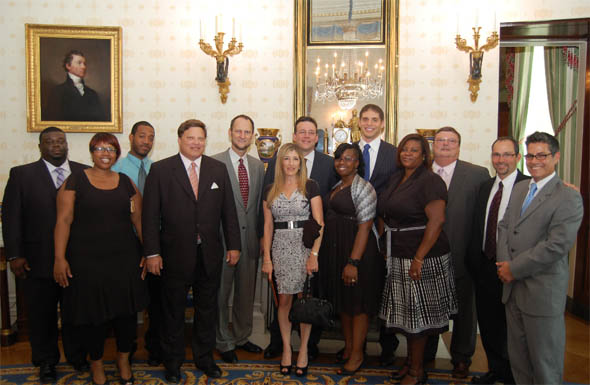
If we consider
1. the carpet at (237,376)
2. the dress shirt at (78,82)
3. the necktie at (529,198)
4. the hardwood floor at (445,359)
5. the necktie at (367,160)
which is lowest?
the hardwood floor at (445,359)

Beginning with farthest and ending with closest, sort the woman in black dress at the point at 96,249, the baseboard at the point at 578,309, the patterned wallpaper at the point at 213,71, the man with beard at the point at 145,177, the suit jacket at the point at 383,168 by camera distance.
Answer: the baseboard at the point at 578,309, the patterned wallpaper at the point at 213,71, the suit jacket at the point at 383,168, the man with beard at the point at 145,177, the woman in black dress at the point at 96,249

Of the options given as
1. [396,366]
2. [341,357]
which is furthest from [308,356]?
[396,366]

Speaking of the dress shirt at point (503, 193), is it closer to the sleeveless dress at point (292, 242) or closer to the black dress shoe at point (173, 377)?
the sleeveless dress at point (292, 242)

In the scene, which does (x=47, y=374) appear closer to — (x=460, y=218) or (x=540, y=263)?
(x=460, y=218)

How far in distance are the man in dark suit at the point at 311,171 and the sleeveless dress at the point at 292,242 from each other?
14.1 inches

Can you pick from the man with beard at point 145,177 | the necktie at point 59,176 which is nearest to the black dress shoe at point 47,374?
the man with beard at point 145,177

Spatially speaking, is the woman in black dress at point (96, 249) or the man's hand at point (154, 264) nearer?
the woman in black dress at point (96, 249)

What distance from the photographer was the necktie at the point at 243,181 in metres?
3.48

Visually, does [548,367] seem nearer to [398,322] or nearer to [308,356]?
[398,322]

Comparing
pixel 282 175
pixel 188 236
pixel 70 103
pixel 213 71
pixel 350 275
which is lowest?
pixel 350 275

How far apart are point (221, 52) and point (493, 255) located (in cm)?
301

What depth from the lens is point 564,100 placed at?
5152 mm

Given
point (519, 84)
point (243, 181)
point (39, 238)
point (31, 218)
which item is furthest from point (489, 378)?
point (519, 84)

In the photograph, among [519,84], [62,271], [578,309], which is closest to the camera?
[62,271]
